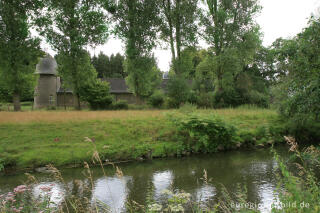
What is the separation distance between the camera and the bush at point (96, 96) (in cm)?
3039

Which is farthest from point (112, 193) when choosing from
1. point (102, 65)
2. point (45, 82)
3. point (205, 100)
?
point (102, 65)

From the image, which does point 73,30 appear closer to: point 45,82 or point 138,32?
point 138,32

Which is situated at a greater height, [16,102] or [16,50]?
[16,50]

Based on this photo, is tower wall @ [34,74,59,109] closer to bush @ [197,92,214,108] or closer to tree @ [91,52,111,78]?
bush @ [197,92,214,108]

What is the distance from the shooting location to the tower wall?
41.4 meters

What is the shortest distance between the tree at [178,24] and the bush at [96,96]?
379 inches

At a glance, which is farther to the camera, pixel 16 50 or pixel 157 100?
pixel 157 100

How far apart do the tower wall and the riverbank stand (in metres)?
27.4

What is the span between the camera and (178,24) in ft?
95.5

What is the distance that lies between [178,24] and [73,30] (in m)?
12.2

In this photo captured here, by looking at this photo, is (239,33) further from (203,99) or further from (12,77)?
(12,77)

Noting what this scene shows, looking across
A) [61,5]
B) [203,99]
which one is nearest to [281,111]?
[203,99]

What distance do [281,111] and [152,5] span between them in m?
18.9

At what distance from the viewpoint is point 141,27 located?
2800 cm
